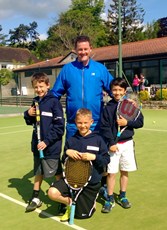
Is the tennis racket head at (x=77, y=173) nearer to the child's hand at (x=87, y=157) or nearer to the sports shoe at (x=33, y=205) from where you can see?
the child's hand at (x=87, y=157)

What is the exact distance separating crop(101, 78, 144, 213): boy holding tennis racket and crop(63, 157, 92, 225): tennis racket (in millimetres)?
463

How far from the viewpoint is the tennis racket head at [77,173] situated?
4062 mm

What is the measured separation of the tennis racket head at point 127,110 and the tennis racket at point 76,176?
77 centimetres

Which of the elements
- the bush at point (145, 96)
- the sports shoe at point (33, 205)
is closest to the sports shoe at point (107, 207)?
the sports shoe at point (33, 205)

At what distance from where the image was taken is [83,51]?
4.39 m

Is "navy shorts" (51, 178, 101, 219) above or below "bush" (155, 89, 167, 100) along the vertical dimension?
below

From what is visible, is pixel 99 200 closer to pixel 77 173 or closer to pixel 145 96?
pixel 77 173

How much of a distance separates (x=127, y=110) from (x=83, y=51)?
36.5 inches

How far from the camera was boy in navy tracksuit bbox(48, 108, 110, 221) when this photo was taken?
4.09m

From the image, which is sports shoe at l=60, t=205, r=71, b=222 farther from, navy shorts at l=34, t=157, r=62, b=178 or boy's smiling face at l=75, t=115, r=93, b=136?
boy's smiling face at l=75, t=115, r=93, b=136

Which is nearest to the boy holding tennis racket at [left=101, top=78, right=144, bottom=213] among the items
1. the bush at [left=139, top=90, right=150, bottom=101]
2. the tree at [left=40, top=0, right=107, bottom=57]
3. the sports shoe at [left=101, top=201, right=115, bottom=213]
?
the sports shoe at [left=101, top=201, right=115, bottom=213]

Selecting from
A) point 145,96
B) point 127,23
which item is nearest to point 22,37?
point 127,23

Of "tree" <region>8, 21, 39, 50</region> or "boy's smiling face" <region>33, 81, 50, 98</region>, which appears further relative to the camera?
"tree" <region>8, 21, 39, 50</region>

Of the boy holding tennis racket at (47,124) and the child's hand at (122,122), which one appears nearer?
the child's hand at (122,122)
